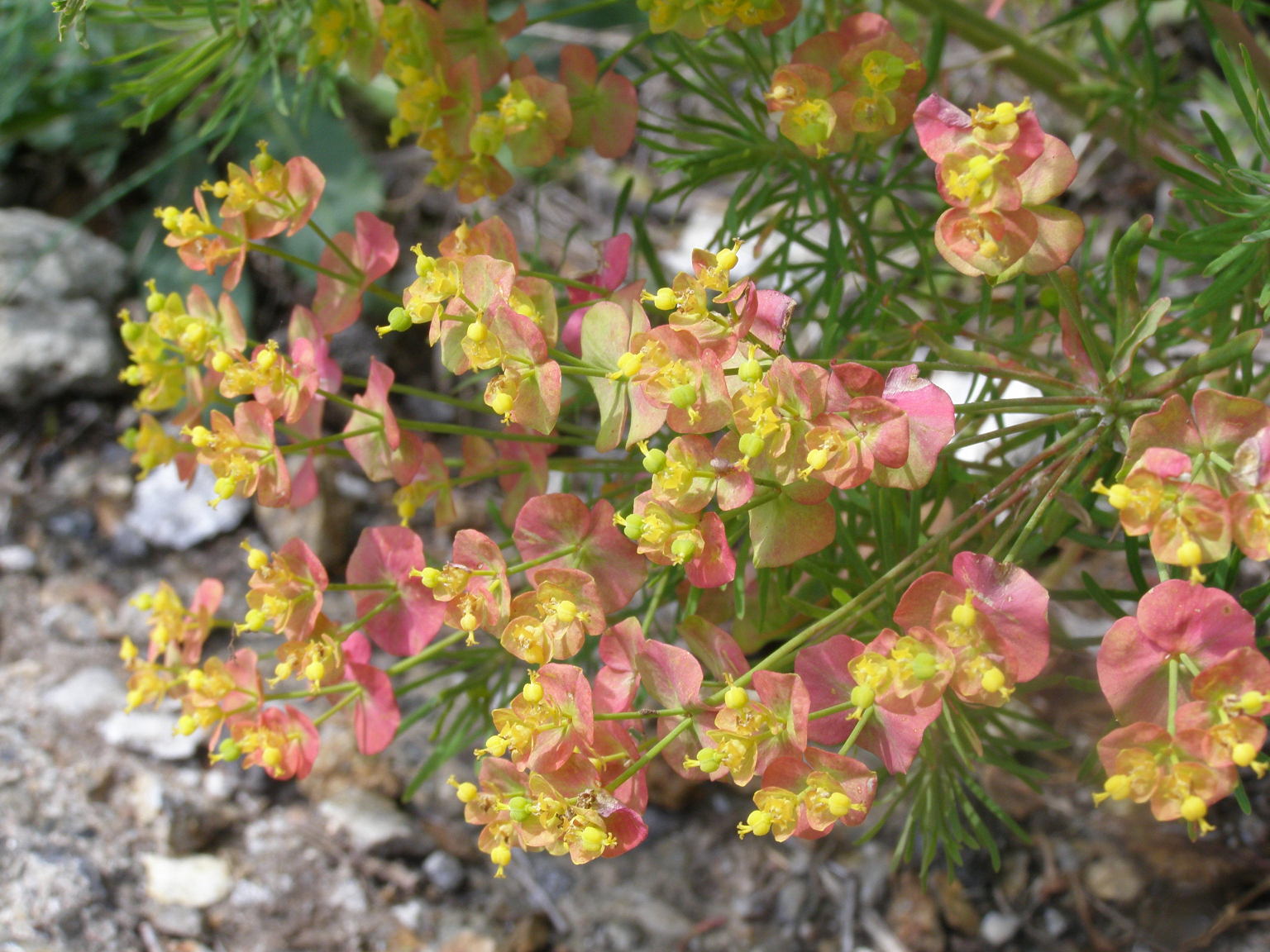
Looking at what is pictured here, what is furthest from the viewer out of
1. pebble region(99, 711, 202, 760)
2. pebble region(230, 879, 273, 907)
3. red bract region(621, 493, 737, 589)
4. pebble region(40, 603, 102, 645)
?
pebble region(40, 603, 102, 645)

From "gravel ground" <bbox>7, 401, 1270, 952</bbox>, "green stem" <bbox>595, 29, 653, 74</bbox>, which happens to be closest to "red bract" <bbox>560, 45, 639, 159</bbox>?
"green stem" <bbox>595, 29, 653, 74</bbox>

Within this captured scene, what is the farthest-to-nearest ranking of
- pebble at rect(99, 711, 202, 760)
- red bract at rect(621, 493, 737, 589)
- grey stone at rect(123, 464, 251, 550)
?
grey stone at rect(123, 464, 251, 550) < pebble at rect(99, 711, 202, 760) < red bract at rect(621, 493, 737, 589)

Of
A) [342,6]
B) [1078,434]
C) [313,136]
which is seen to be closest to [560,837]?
[1078,434]

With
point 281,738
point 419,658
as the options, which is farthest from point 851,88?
point 281,738

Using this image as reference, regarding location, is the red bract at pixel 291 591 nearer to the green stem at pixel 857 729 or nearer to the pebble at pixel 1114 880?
the green stem at pixel 857 729

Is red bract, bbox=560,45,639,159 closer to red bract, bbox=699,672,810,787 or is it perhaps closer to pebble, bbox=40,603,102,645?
A: red bract, bbox=699,672,810,787

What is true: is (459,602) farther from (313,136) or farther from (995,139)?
(313,136)

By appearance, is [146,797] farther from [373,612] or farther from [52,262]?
[52,262]
